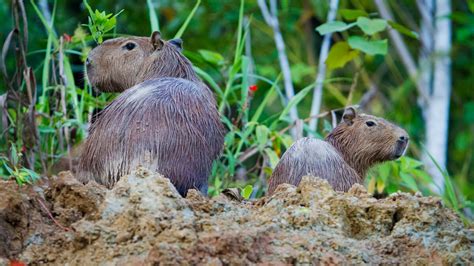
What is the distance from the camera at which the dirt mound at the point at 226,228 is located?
3262mm

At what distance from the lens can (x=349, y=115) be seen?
6039 mm

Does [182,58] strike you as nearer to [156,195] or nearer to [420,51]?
[156,195]

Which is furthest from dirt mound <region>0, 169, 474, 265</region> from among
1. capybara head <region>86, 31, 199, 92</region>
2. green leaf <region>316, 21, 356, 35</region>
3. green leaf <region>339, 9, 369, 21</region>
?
green leaf <region>339, 9, 369, 21</region>

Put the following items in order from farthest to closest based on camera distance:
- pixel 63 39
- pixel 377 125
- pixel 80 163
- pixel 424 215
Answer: pixel 63 39
pixel 377 125
pixel 80 163
pixel 424 215

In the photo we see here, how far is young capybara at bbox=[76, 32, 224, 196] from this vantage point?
465 centimetres

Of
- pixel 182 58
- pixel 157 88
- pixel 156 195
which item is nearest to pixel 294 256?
pixel 156 195

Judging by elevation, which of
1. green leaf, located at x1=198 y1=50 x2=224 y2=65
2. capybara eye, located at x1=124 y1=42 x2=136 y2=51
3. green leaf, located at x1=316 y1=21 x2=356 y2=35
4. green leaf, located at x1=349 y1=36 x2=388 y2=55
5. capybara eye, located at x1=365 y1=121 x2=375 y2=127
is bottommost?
capybara eye, located at x1=365 y1=121 x2=375 y2=127

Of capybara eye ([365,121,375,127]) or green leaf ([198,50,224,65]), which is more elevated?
green leaf ([198,50,224,65])

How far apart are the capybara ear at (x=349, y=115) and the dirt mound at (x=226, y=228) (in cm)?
216

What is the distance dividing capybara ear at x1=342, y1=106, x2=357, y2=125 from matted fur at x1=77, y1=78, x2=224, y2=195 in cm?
121

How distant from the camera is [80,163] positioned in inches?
195

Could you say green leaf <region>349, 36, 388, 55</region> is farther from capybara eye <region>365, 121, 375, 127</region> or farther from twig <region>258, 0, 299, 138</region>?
capybara eye <region>365, 121, 375, 127</region>

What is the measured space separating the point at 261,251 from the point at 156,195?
0.43 meters

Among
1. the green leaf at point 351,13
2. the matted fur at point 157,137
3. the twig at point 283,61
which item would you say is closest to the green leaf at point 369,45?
the green leaf at point 351,13
